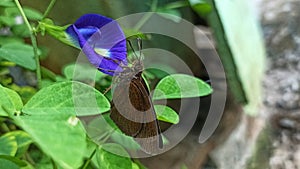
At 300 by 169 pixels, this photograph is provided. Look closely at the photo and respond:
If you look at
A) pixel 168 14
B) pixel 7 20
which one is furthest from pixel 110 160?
pixel 168 14

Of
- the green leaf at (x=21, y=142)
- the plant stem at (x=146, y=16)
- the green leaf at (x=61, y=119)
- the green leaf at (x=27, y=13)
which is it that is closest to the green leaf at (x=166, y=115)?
the green leaf at (x=61, y=119)

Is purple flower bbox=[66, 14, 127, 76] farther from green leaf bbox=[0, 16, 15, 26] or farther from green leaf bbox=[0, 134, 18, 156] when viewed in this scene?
green leaf bbox=[0, 16, 15, 26]

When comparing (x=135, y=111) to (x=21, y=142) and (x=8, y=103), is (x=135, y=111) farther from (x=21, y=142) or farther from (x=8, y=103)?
(x=21, y=142)

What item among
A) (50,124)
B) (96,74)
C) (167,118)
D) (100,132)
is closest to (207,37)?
(96,74)

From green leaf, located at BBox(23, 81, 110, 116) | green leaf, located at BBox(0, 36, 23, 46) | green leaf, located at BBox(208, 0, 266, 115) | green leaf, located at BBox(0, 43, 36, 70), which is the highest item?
green leaf, located at BBox(23, 81, 110, 116)

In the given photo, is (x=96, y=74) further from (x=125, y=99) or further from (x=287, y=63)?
(x=287, y=63)

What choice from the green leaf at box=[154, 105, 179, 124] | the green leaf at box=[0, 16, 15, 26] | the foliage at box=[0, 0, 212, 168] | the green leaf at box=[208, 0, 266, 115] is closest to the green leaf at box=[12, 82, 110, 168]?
the foliage at box=[0, 0, 212, 168]
